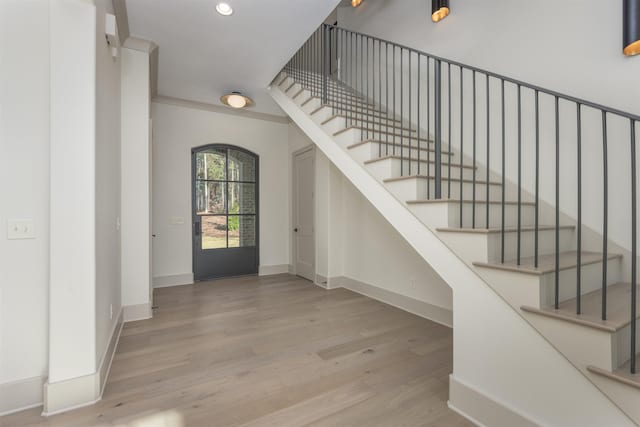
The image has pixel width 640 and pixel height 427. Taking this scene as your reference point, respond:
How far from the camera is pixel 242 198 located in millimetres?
5281

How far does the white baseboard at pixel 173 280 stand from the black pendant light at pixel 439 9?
4902mm

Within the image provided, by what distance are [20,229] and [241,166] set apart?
3650 mm

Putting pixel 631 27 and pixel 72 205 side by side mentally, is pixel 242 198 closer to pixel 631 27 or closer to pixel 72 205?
pixel 72 205

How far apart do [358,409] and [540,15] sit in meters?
3.39

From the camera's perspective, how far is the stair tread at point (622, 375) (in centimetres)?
116

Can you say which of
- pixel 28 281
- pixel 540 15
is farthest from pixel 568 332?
pixel 28 281

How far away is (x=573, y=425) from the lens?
1.32m

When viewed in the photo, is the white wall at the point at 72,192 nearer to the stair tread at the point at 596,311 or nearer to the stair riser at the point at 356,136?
the stair riser at the point at 356,136

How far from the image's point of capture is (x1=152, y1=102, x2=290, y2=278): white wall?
459cm

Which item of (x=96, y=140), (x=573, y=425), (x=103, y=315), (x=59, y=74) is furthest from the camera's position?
(x=103, y=315)

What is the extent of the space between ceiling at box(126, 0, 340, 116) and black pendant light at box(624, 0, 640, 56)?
83.2 inches

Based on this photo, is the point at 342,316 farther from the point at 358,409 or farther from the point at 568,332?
the point at 568,332

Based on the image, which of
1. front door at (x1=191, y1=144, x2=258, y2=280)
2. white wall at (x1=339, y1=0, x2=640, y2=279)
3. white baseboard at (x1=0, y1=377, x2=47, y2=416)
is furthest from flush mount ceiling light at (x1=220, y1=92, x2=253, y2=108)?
white baseboard at (x1=0, y1=377, x2=47, y2=416)

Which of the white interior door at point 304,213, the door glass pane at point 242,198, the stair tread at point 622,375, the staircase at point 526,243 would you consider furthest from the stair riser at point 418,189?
the door glass pane at point 242,198
